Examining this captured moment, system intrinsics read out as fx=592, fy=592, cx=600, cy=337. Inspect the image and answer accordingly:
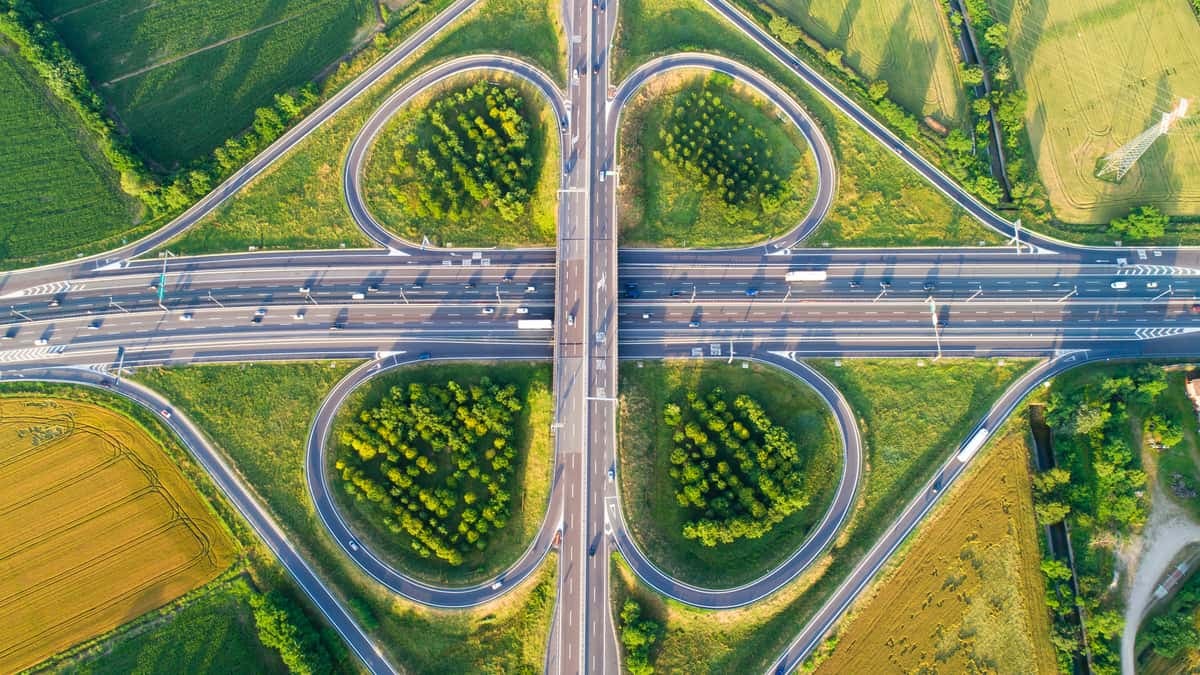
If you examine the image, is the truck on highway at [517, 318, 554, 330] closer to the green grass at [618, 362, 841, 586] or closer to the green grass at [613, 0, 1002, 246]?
the green grass at [618, 362, 841, 586]

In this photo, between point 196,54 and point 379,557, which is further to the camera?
point 196,54

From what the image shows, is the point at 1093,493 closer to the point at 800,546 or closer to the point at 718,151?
the point at 800,546

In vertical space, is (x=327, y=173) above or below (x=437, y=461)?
above

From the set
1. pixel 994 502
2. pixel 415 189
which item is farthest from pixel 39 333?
pixel 994 502

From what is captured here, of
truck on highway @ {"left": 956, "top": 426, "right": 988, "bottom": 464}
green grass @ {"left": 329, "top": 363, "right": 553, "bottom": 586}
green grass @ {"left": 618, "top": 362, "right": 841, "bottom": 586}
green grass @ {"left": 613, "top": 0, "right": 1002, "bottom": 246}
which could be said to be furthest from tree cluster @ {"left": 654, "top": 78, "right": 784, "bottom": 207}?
truck on highway @ {"left": 956, "top": 426, "right": 988, "bottom": 464}

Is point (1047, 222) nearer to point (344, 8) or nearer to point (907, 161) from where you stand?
point (907, 161)

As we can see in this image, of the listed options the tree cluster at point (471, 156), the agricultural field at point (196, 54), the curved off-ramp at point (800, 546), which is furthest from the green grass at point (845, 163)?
the agricultural field at point (196, 54)

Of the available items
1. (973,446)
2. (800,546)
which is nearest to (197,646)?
(800,546)

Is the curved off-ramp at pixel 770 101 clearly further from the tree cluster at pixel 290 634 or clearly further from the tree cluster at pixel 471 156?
the tree cluster at pixel 290 634

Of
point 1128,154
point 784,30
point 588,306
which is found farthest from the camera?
point 784,30
